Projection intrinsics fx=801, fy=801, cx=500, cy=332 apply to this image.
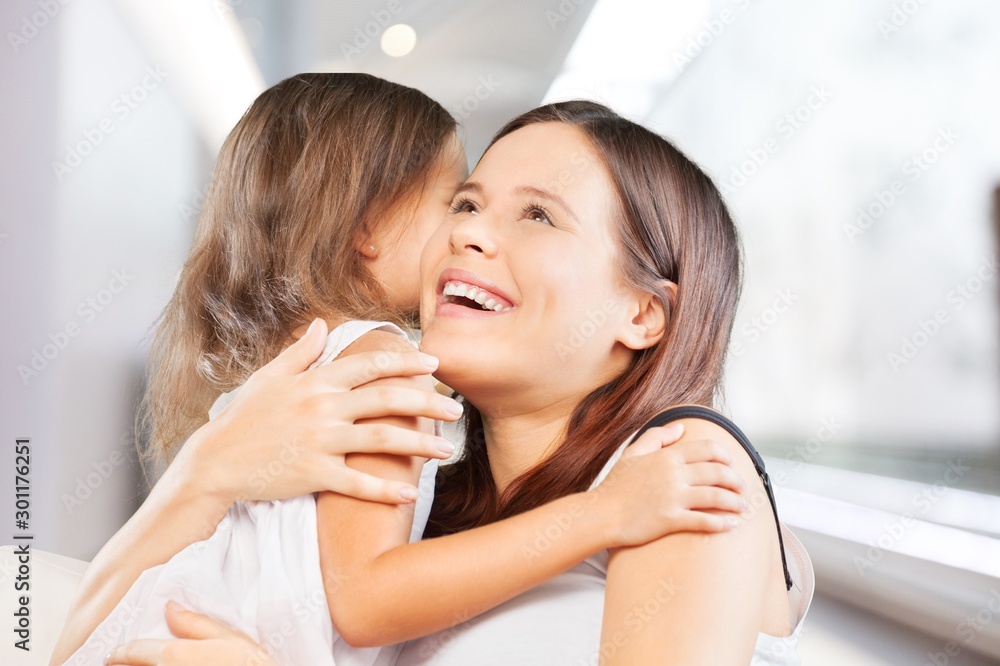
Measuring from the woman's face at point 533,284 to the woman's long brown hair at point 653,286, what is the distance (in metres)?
0.03

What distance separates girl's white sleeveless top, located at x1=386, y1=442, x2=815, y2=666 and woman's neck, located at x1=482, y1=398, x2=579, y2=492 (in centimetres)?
18

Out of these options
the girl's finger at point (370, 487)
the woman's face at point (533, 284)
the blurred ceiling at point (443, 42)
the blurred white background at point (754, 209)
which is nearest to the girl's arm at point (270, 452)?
the girl's finger at point (370, 487)

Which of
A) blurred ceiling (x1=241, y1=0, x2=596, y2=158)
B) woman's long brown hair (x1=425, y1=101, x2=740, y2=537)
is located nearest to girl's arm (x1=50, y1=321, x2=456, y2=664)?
woman's long brown hair (x1=425, y1=101, x2=740, y2=537)

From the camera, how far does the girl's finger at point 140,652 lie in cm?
94

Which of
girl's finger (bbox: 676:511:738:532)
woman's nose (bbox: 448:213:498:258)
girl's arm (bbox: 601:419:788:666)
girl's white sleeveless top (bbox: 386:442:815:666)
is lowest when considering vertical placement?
girl's white sleeveless top (bbox: 386:442:815:666)

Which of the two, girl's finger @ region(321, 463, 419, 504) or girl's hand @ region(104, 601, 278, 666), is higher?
girl's finger @ region(321, 463, 419, 504)

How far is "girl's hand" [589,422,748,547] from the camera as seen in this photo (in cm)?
82

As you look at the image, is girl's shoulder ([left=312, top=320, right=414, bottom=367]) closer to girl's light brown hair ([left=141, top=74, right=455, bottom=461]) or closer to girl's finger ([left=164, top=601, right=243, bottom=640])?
girl's light brown hair ([left=141, top=74, right=455, bottom=461])

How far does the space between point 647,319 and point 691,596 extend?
47 cm

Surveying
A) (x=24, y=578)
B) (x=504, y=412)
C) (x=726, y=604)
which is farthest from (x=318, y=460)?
(x=24, y=578)

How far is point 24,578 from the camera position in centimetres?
147

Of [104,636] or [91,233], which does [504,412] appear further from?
[91,233]

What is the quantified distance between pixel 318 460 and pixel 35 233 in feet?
4.58

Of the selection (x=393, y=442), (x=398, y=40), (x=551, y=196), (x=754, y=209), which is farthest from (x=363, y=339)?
(x=754, y=209)
